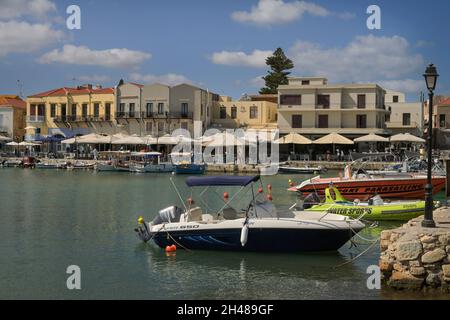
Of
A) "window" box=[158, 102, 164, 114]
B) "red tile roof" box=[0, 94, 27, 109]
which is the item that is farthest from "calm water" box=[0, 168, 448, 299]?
"red tile roof" box=[0, 94, 27, 109]

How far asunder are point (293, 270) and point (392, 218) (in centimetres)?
921

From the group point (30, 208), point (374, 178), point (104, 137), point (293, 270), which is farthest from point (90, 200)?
point (104, 137)

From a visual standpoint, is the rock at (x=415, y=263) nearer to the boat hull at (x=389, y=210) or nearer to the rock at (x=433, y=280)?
the rock at (x=433, y=280)

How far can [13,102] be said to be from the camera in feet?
283

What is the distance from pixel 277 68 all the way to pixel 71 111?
110ft

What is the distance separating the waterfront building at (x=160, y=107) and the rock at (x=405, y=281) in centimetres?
5779

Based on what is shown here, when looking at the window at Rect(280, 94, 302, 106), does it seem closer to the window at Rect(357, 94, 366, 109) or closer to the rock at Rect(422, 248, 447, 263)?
the window at Rect(357, 94, 366, 109)

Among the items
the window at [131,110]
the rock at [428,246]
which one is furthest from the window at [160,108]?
the rock at [428,246]

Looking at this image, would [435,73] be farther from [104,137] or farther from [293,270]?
[104,137]

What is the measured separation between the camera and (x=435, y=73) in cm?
1461

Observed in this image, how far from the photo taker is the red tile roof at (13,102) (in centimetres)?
8422

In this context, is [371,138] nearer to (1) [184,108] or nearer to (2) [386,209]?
(1) [184,108]

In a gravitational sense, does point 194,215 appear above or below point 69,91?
below

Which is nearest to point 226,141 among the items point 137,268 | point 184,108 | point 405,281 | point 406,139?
point 184,108
